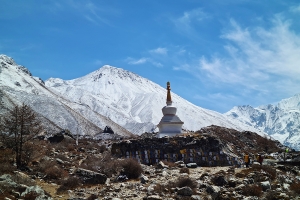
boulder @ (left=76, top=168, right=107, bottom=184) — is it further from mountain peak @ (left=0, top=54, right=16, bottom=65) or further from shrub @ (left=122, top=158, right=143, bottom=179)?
mountain peak @ (left=0, top=54, right=16, bottom=65)

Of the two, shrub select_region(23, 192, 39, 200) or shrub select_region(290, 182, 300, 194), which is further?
shrub select_region(290, 182, 300, 194)

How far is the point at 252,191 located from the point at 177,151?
12965mm

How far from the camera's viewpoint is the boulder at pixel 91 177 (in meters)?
18.0

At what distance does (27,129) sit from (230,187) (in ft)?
42.6

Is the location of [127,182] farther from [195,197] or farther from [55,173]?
[195,197]

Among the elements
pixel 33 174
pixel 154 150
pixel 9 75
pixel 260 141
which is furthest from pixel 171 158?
pixel 9 75

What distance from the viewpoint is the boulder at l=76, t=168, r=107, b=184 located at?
707 inches

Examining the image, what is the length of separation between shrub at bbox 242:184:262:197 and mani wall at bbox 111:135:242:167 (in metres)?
11.7

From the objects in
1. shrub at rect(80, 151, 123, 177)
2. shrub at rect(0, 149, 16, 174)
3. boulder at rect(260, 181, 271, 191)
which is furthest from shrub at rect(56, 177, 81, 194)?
boulder at rect(260, 181, 271, 191)

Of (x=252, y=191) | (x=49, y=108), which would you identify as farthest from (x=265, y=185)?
(x=49, y=108)

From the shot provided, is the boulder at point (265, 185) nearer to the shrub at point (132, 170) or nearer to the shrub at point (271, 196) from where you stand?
the shrub at point (271, 196)

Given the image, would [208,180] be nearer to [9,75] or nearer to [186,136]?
[186,136]

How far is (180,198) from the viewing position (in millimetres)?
14070

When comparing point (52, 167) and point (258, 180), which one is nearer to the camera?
point (258, 180)
